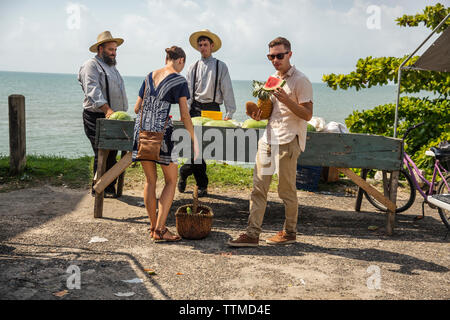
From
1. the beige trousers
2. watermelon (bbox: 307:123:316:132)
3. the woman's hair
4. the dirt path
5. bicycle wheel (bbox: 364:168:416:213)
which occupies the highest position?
the woman's hair

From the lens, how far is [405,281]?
4.58 metres

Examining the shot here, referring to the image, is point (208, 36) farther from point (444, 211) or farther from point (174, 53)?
point (444, 211)

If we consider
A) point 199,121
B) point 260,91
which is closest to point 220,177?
point 199,121

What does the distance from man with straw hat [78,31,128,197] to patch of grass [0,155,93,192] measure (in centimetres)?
158

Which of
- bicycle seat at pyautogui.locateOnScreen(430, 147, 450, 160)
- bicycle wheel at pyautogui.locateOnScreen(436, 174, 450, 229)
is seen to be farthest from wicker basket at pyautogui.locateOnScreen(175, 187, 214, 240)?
bicycle seat at pyautogui.locateOnScreen(430, 147, 450, 160)

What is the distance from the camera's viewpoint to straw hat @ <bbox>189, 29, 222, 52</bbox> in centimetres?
743

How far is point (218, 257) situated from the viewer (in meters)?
5.07

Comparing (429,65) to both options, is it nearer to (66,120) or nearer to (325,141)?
(325,141)

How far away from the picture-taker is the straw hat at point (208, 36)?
7430 millimetres

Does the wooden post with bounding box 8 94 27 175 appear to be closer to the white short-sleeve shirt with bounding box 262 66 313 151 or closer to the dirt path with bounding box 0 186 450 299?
the dirt path with bounding box 0 186 450 299

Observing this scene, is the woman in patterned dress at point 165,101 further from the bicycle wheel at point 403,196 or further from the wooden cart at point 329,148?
the bicycle wheel at point 403,196

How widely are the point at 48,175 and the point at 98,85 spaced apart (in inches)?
108

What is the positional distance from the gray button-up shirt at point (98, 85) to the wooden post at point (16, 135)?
7.65 ft
